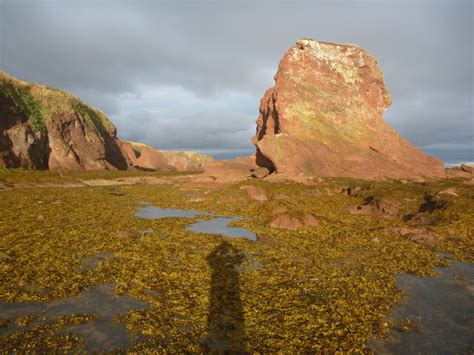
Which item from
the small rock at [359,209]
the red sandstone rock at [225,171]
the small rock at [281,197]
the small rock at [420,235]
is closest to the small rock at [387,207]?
the small rock at [359,209]

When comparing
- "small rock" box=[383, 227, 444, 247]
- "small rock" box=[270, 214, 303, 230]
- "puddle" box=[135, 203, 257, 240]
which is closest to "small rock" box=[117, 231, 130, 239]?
"puddle" box=[135, 203, 257, 240]

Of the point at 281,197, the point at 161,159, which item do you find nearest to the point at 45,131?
the point at 161,159

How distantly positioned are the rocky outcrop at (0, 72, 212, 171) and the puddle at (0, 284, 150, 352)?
73.7 metres

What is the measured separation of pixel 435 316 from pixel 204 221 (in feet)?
58.1

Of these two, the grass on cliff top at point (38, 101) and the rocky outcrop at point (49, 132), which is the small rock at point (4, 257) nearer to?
the rocky outcrop at point (49, 132)

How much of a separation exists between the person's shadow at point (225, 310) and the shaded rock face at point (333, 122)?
1419 inches

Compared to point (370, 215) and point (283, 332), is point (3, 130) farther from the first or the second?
point (283, 332)

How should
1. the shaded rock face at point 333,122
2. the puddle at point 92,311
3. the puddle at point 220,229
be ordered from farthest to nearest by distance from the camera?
1. the shaded rock face at point 333,122
2. the puddle at point 220,229
3. the puddle at point 92,311

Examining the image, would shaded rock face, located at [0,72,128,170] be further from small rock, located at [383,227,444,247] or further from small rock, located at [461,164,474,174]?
small rock, located at [461,164,474,174]

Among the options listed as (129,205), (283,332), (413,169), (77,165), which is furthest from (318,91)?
(77,165)

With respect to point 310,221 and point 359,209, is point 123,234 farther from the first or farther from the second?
point 359,209

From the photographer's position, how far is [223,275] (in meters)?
13.1

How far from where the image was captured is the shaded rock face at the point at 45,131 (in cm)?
7344

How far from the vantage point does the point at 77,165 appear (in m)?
87.5
